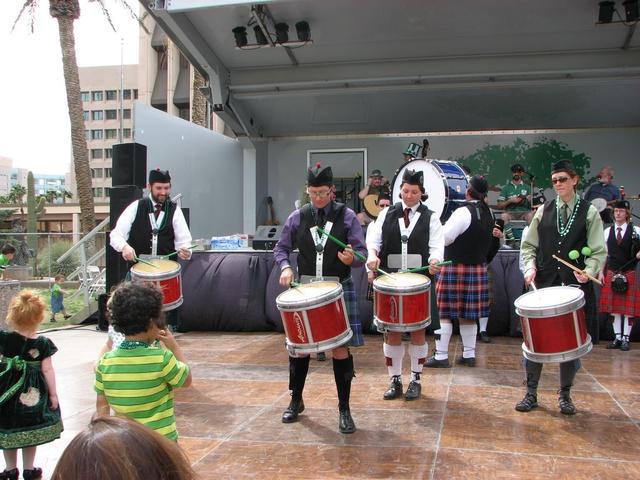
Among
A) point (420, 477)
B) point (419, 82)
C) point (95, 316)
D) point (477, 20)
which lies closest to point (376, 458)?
point (420, 477)

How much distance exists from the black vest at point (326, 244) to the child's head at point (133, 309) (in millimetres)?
1615

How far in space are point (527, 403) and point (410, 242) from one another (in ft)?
4.28

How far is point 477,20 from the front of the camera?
9.02 metres

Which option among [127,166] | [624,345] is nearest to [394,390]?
[624,345]

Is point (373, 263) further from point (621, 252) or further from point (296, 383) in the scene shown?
point (621, 252)

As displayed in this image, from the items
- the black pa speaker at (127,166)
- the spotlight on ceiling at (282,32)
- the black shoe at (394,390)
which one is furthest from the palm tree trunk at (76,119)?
the black shoe at (394,390)

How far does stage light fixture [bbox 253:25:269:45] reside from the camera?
30.2 feet

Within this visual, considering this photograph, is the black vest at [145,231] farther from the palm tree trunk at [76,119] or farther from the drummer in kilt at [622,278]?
the palm tree trunk at [76,119]

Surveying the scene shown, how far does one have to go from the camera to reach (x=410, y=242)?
4.39 m

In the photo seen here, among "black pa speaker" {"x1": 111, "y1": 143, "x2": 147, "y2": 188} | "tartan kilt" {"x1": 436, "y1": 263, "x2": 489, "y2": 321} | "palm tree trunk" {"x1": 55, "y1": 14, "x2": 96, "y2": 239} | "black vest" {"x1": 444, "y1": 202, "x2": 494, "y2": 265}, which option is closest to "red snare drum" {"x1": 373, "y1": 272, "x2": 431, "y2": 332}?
"tartan kilt" {"x1": 436, "y1": 263, "x2": 489, "y2": 321}

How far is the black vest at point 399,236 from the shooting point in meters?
4.38

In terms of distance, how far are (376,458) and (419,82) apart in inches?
326

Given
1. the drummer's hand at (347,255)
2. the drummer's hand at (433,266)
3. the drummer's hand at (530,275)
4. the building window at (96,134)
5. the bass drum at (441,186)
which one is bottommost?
the drummer's hand at (530,275)

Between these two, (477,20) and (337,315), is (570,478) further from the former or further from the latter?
(477,20)
